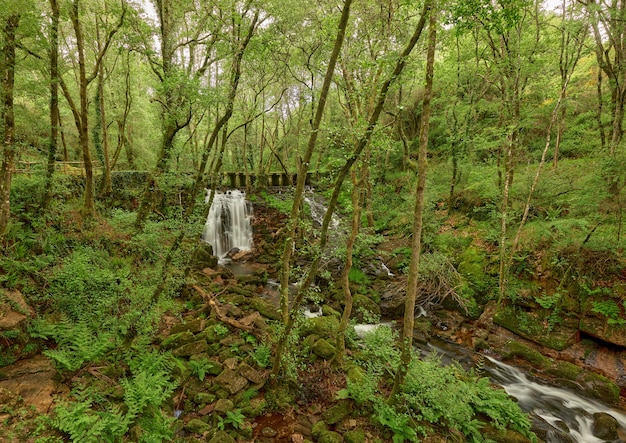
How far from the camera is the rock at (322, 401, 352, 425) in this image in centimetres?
580

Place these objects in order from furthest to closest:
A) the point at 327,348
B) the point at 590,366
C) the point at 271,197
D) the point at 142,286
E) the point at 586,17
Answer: the point at 271,197 → the point at 586,17 → the point at 590,366 → the point at 327,348 → the point at 142,286

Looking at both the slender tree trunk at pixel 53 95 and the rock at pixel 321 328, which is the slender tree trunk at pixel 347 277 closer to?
the rock at pixel 321 328

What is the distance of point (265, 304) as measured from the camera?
989 centimetres

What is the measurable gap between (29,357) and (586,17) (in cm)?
A: 1637

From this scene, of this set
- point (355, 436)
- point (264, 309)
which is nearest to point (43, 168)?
point (264, 309)

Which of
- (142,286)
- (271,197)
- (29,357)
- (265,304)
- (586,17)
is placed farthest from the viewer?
(271,197)

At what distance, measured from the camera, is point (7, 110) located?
7074 mm

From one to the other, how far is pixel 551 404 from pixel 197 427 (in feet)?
27.4

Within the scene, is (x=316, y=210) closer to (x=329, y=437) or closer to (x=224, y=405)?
(x=224, y=405)

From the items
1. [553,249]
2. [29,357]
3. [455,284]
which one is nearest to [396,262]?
[455,284]

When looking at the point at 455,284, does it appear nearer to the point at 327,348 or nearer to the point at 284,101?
the point at 327,348

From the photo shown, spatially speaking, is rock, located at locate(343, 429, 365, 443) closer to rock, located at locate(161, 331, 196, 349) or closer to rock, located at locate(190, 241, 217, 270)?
rock, located at locate(161, 331, 196, 349)

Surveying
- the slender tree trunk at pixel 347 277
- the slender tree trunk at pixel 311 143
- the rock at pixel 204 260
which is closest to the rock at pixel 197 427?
the slender tree trunk at pixel 311 143

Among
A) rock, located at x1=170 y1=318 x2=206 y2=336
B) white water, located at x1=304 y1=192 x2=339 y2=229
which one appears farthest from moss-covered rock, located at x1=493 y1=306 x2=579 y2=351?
white water, located at x1=304 y1=192 x2=339 y2=229
